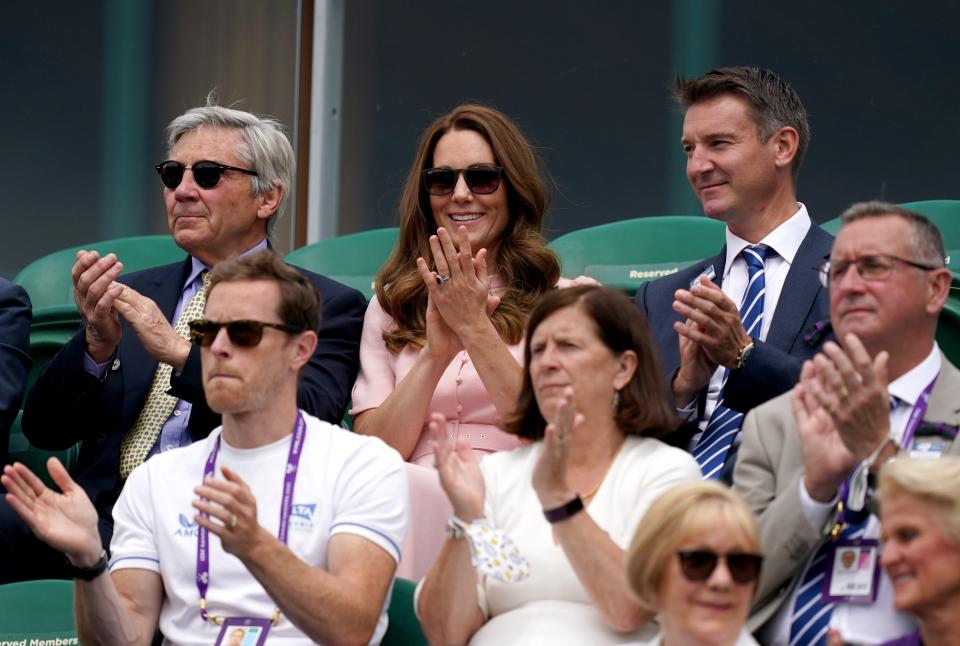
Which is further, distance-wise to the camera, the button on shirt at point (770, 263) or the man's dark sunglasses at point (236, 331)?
the button on shirt at point (770, 263)

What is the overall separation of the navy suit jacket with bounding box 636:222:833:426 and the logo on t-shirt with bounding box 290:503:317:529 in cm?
85

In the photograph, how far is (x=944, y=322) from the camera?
13.9ft

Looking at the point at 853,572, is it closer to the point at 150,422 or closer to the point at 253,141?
the point at 150,422

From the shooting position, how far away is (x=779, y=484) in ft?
Result: 10.6

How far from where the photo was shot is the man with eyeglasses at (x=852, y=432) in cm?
296

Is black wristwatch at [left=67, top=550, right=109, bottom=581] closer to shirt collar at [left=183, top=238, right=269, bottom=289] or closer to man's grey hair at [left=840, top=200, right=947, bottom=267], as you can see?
shirt collar at [left=183, top=238, right=269, bottom=289]

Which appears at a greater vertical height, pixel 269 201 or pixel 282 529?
pixel 269 201

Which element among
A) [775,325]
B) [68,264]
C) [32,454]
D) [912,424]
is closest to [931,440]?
[912,424]

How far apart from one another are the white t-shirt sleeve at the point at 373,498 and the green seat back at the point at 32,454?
1441 millimetres

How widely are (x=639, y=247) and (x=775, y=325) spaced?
51.1 inches

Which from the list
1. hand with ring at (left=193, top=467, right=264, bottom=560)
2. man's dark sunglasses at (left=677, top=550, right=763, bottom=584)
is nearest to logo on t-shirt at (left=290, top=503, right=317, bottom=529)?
hand with ring at (left=193, top=467, right=264, bottom=560)

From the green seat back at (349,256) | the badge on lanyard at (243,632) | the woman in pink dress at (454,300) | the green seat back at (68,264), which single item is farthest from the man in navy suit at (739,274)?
the green seat back at (68,264)

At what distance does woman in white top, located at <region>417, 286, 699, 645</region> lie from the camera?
2.99 m

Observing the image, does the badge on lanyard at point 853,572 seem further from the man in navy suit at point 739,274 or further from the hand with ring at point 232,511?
the hand with ring at point 232,511
